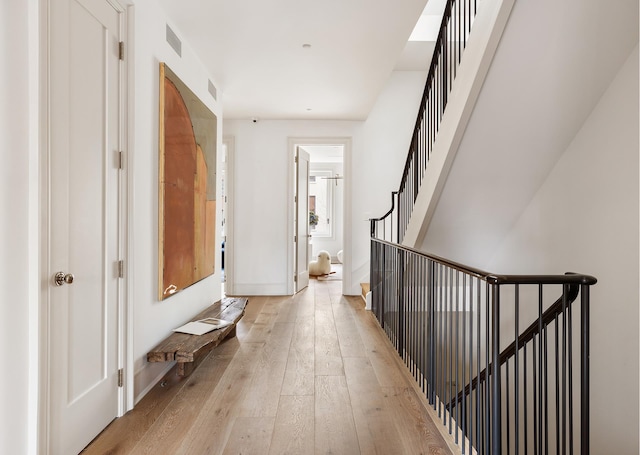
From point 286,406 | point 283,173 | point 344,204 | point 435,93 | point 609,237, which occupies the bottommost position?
point 286,406

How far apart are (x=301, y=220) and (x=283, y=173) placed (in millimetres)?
774

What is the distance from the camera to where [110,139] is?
7.10 ft

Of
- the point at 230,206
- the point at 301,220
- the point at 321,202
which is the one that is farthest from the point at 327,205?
the point at 230,206

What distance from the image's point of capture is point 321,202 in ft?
34.8

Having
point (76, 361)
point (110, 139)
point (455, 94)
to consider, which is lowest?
point (76, 361)

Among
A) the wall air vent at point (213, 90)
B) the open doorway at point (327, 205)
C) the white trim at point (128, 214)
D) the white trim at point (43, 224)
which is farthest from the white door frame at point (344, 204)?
the open doorway at point (327, 205)

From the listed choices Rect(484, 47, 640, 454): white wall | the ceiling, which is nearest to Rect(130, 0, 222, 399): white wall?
the ceiling

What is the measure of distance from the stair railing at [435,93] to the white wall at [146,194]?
199cm

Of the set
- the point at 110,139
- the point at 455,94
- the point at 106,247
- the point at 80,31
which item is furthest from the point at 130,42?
the point at 455,94

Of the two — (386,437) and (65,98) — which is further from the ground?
(65,98)

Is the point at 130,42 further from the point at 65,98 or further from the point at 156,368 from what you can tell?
the point at 156,368

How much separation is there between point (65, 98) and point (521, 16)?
7.13ft

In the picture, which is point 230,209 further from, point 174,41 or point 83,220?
point 83,220

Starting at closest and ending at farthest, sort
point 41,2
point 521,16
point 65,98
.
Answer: point 41,2 < point 65,98 < point 521,16
